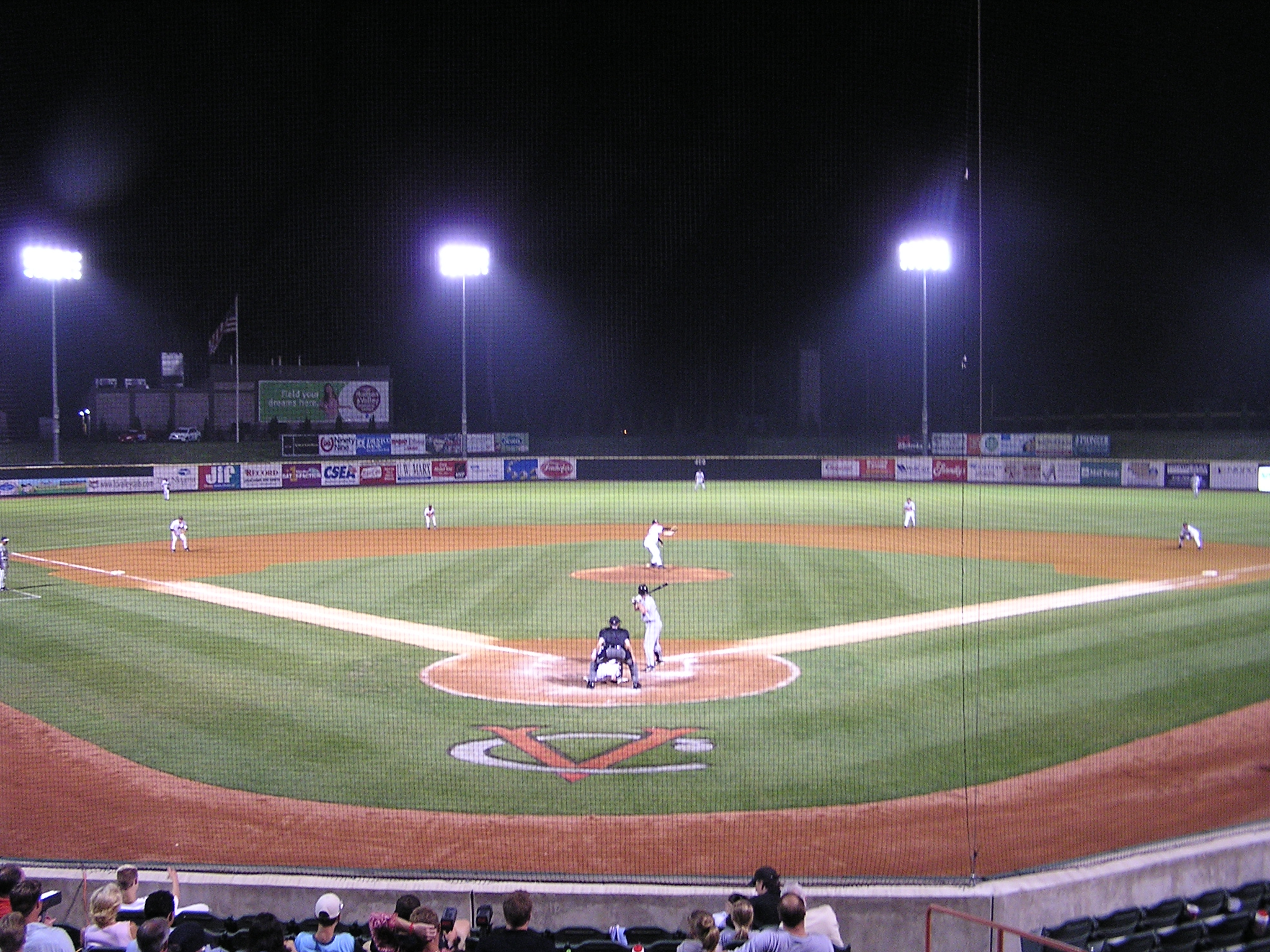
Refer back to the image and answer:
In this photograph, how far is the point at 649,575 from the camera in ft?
71.3

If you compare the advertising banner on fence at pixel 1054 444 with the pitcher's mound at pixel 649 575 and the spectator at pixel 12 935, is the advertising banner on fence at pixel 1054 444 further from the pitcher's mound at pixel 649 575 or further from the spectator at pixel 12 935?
the spectator at pixel 12 935

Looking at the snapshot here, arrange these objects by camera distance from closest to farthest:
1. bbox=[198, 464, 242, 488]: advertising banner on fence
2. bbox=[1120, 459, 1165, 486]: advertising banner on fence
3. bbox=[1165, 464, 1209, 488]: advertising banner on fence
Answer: bbox=[1165, 464, 1209, 488]: advertising banner on fence < bbox=[1120, 459, 1165, 486]: advertising banner on fence < bbox=[198, 464, 242, 488]: advertising banner on fence

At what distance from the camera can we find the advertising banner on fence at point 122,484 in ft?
139

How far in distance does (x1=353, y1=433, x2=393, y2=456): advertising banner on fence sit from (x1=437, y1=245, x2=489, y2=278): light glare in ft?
37.1

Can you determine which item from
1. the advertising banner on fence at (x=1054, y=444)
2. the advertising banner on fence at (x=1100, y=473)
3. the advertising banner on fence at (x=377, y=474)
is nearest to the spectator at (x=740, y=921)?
the advertising banner on fence at (x=1100, y=473)

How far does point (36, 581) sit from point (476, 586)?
944 cm

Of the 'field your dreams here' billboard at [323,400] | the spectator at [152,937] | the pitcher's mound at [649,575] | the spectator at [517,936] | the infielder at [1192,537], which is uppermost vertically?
the 'field your dreams here' billboard at [323,400]

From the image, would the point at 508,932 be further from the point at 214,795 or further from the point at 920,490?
the point at 920,490

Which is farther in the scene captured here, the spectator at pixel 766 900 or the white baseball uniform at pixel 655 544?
the white baseball uniform at pixel 655 544

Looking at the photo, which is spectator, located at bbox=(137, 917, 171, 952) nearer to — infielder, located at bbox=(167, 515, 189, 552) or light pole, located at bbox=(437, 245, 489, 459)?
infielder, located at bbox=(167, 515, 189, 552)

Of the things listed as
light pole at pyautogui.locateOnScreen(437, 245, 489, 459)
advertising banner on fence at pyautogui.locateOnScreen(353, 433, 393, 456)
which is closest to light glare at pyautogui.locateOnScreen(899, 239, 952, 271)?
light pole at pyautogui.locateOnScreen(437, 245, 489, 459)

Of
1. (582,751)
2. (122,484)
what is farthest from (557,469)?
(582,751)

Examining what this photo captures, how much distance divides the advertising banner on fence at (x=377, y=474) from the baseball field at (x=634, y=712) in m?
25.8

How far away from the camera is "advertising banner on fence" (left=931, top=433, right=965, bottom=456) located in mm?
54625
